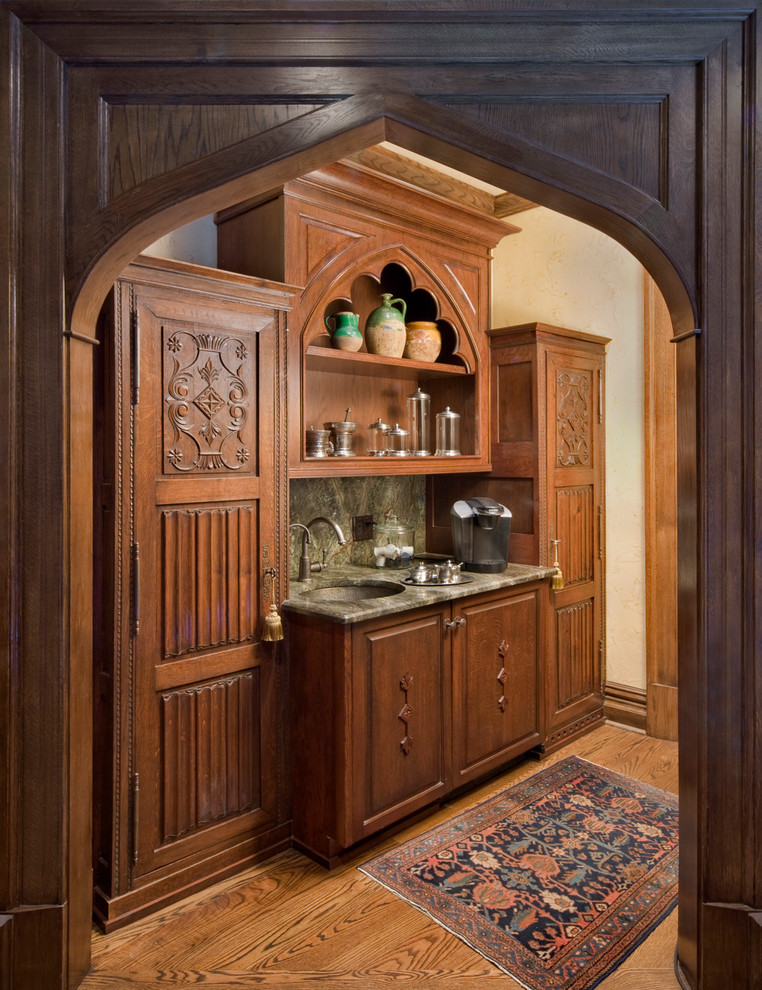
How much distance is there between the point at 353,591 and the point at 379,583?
0.18m

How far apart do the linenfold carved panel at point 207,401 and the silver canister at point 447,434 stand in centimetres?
129

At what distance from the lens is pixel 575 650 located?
3654 millimetres

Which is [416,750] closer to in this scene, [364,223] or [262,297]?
[262,297]

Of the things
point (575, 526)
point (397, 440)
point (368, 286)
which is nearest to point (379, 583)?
point (397, 440)

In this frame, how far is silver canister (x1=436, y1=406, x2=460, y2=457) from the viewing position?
348 centimetres

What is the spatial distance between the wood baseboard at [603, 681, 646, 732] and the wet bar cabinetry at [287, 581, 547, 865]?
3.38ft

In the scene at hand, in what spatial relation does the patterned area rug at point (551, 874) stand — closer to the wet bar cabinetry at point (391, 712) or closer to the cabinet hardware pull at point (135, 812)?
the wet bar cabinetry at point (391, 712)

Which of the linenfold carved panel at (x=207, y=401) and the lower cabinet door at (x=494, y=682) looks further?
the lower cabinet door at (x=494, y=682)

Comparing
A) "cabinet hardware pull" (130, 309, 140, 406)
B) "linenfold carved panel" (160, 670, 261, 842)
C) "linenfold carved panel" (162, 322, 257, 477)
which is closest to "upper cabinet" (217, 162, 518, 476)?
"linenfold carved panel" (162, 322, 257, 477)

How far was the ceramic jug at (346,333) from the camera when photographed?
297 centimetres

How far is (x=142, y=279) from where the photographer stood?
213 centimetres

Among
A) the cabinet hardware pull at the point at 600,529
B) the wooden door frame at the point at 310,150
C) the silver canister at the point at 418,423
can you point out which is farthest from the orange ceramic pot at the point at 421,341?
the wooden door frame at the point at 310,150

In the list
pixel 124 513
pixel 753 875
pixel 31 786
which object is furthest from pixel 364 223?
pixel 753 875

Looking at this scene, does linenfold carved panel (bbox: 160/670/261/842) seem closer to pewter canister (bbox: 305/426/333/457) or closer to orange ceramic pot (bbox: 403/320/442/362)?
pewter canister (bbox: 305/426/333/457)
